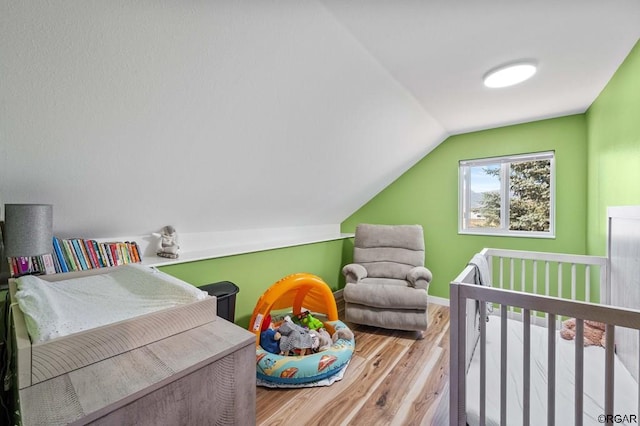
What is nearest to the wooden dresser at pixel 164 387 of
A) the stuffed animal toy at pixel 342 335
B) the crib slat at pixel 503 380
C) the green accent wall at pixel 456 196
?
the crib slat at pixel 503 380

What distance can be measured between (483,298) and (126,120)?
5.99ft

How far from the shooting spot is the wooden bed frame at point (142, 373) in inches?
24.3

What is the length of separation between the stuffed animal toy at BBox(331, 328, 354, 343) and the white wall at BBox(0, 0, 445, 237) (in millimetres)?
1319

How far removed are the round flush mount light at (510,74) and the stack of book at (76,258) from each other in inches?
106

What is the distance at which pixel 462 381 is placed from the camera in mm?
1205

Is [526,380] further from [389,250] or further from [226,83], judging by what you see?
[389,250]

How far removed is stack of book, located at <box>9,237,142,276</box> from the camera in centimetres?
141

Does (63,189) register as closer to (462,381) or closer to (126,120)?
(126,120)

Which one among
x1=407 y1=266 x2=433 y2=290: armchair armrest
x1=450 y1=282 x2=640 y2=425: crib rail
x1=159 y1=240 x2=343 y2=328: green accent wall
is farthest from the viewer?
x1=407 y1=266 x2=433 y2=290: armchair armrest

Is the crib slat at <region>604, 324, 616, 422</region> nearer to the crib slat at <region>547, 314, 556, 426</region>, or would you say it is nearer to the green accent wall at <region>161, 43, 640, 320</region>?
the crib slat at <region>547, 314, 556, 426</region>

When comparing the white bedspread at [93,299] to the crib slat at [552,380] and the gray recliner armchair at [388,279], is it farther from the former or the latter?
the gray recliner armchair at [388,279]

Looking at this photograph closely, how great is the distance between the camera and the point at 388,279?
307 centimetres

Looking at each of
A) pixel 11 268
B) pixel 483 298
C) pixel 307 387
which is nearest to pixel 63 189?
pixel 11 268

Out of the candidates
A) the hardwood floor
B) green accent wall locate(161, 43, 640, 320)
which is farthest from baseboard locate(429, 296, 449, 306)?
the hardwood floor
